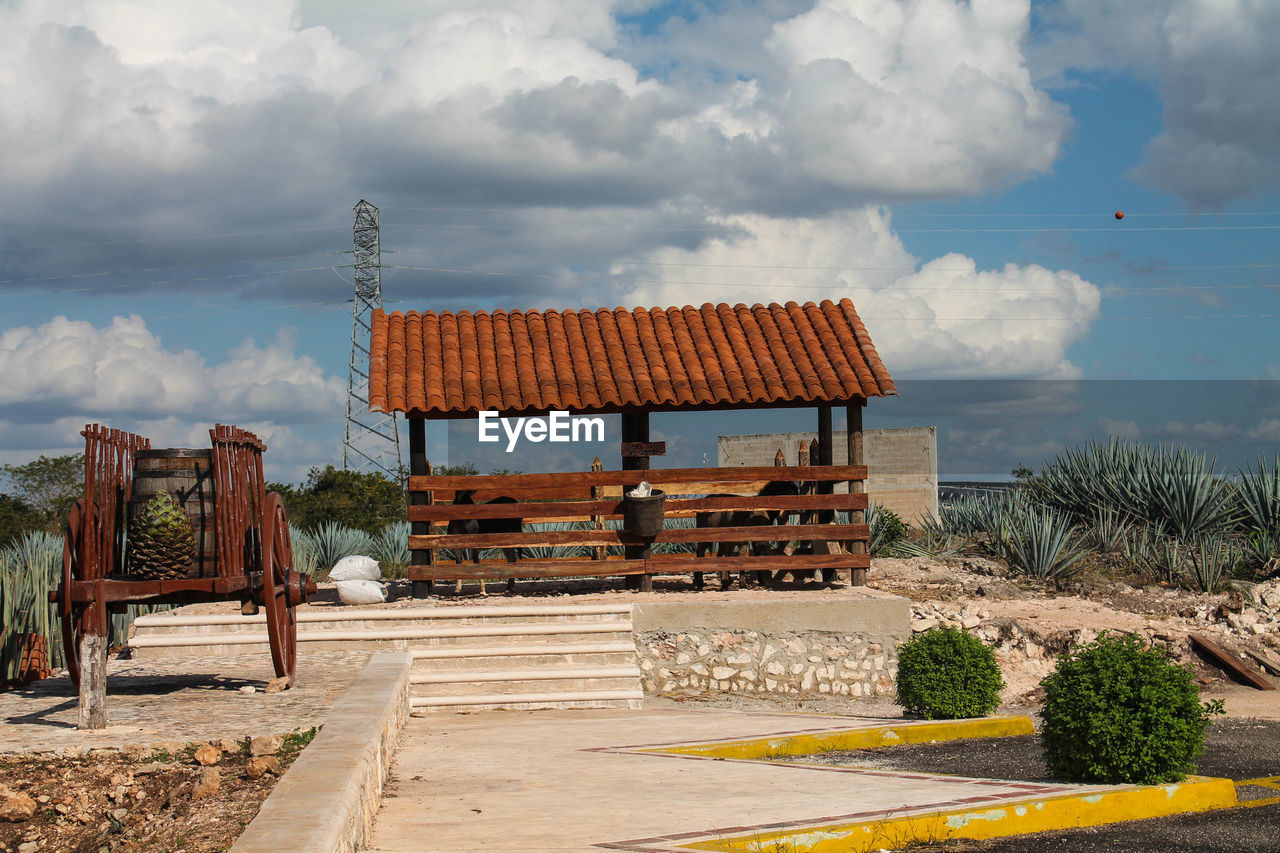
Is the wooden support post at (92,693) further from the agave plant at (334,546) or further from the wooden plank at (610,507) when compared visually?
the agave plant at (334,546)

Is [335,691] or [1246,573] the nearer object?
[335,691]

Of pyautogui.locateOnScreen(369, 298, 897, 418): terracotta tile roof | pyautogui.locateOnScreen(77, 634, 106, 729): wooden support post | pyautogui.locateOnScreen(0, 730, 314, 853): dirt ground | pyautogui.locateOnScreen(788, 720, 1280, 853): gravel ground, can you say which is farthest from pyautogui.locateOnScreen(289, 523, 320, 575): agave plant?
pyautogui.locateOnScreen(788, 720, 1280, 853): gravel ground

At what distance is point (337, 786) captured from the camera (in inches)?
171

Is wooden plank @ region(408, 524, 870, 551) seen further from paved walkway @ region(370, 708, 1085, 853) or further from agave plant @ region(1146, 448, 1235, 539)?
agave plant @ region(1146, 448, 1235, 539)

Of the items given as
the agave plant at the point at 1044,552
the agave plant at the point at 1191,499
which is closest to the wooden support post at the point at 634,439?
the agave plant at the point at 1044,552

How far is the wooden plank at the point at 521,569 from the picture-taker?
11867 mm

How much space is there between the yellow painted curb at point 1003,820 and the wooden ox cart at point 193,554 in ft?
11.9

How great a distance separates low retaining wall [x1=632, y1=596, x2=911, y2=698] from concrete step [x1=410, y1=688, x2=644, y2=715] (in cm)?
86

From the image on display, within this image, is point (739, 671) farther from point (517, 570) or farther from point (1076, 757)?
point (1076, 757)

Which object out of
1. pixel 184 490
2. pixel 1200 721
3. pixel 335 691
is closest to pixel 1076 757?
pixel 1200 721

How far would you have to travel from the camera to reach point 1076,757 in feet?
20.6

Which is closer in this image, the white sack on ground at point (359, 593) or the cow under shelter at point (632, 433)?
the white sack on ground at point (359, 593)

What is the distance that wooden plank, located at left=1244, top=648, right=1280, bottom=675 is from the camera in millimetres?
12258

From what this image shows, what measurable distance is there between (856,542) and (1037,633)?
213cm
